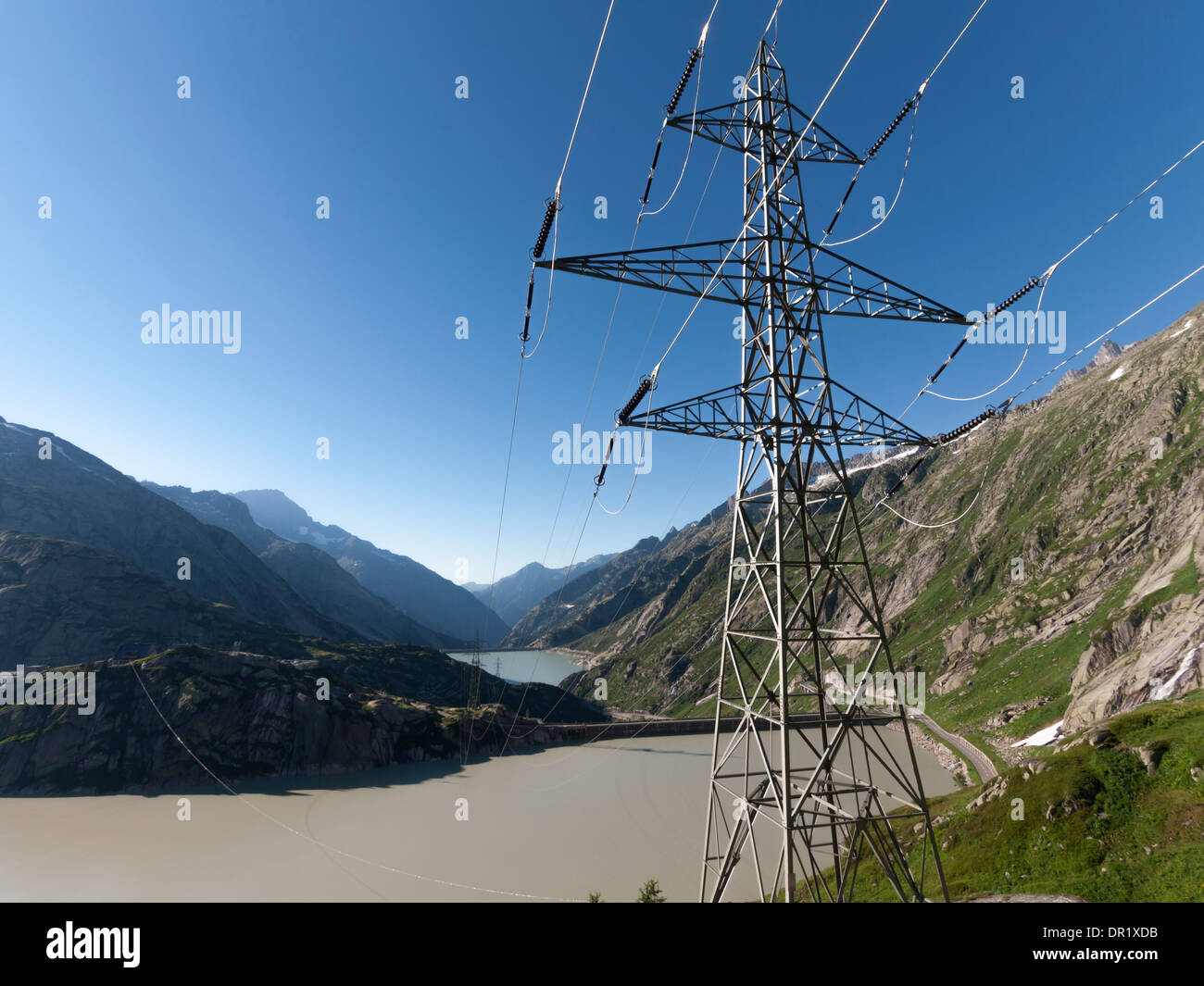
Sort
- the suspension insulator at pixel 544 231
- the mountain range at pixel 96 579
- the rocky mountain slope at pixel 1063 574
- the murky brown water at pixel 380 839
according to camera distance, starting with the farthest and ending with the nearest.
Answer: the mountain range at pixel 96 579
the rocky mountain slope at pixel 1063 574
the murky brown water at pixel 380 839
the suspension insulator at pixel 544 231

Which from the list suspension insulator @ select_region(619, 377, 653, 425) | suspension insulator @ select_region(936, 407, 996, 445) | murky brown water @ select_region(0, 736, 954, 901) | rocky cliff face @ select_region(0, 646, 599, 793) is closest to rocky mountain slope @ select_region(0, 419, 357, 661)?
rocky cliff face @ select_region(0, 646, 599, 793)

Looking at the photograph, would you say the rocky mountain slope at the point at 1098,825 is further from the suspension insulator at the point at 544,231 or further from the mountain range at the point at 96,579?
the mountain range at the point at 96,579

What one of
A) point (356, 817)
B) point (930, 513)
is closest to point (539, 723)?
point (356, 817)

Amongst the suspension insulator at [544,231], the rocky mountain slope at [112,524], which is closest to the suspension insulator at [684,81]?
the suspension insulator at [544,231]

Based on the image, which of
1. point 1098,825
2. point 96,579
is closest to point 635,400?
point 1098,825

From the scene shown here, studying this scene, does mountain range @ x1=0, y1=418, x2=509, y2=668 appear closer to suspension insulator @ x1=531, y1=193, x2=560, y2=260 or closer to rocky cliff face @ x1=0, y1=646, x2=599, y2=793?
rocky cliff face @ x1=0, y1=646, x2=599, y2=793
